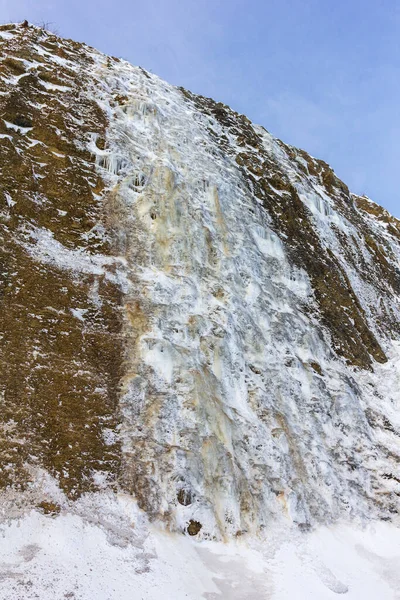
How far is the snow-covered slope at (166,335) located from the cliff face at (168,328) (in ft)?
0.24

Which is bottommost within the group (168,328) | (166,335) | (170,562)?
(170,562)

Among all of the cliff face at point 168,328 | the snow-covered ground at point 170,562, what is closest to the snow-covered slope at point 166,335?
the cliff face at point 168,328

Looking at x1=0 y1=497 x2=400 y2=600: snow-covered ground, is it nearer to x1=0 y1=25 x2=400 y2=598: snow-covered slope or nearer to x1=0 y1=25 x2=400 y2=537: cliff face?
x1=0 y1=25 x2=400 y2=598: snow-covered slope

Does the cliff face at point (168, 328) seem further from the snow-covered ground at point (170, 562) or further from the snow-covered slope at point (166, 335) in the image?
the snow-covered ground at point (170, 562)

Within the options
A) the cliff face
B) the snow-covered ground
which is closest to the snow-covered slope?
the cliff face

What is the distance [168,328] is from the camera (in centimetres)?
1720

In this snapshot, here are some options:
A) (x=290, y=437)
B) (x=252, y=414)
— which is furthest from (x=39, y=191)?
(x=290, y=437)

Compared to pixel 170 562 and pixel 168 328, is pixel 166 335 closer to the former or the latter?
pixel 168 328

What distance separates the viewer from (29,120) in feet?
72.0

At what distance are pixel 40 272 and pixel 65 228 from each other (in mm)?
2876

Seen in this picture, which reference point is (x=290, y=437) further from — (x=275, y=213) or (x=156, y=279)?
(x=275, y=213)

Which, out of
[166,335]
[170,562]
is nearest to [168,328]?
[166,335]

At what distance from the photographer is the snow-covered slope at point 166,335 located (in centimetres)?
1345

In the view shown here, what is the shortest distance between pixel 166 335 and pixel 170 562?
7.27m
